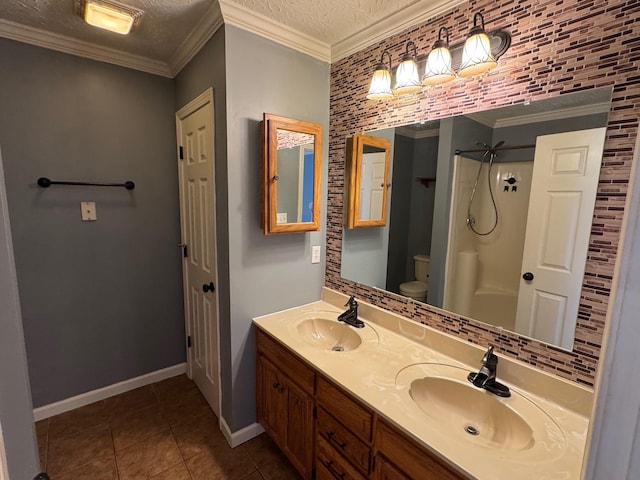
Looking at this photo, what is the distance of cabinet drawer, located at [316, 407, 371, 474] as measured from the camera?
1147mm

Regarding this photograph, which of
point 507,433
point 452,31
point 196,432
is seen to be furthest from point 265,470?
point 452,31

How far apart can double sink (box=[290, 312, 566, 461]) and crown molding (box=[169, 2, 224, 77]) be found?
5.72 feet

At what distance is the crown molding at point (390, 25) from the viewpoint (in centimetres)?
136

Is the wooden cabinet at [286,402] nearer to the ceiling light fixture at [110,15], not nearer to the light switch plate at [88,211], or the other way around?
the light switch plate at [88,211]

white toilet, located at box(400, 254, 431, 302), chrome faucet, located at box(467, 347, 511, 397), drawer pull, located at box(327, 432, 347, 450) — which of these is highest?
white toilet, located at box(400, 254, 431, 302)

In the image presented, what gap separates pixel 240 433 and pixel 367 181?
1713 millimetres

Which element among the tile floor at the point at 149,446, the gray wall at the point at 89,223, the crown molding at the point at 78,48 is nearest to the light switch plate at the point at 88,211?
the gray wall at the point at 89,223

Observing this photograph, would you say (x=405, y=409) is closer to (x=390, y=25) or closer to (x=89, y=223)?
(x=390, y=25)

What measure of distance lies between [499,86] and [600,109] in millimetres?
359

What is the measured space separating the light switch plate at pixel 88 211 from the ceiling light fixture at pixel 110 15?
1.05m

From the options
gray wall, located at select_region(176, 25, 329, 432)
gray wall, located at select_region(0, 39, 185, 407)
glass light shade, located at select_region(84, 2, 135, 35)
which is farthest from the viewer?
gray wall, located at select_region(0, 39, 185, 407)

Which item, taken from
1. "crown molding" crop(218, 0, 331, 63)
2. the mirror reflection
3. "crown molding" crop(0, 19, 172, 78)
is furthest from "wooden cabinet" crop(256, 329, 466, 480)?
"crown molding" crop(0, 19, 172, 78)

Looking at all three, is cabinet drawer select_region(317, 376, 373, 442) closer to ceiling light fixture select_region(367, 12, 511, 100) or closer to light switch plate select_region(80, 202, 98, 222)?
ceiling light fixture select_region(367, 12, 511, 100)

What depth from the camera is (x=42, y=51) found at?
1.78 metres
